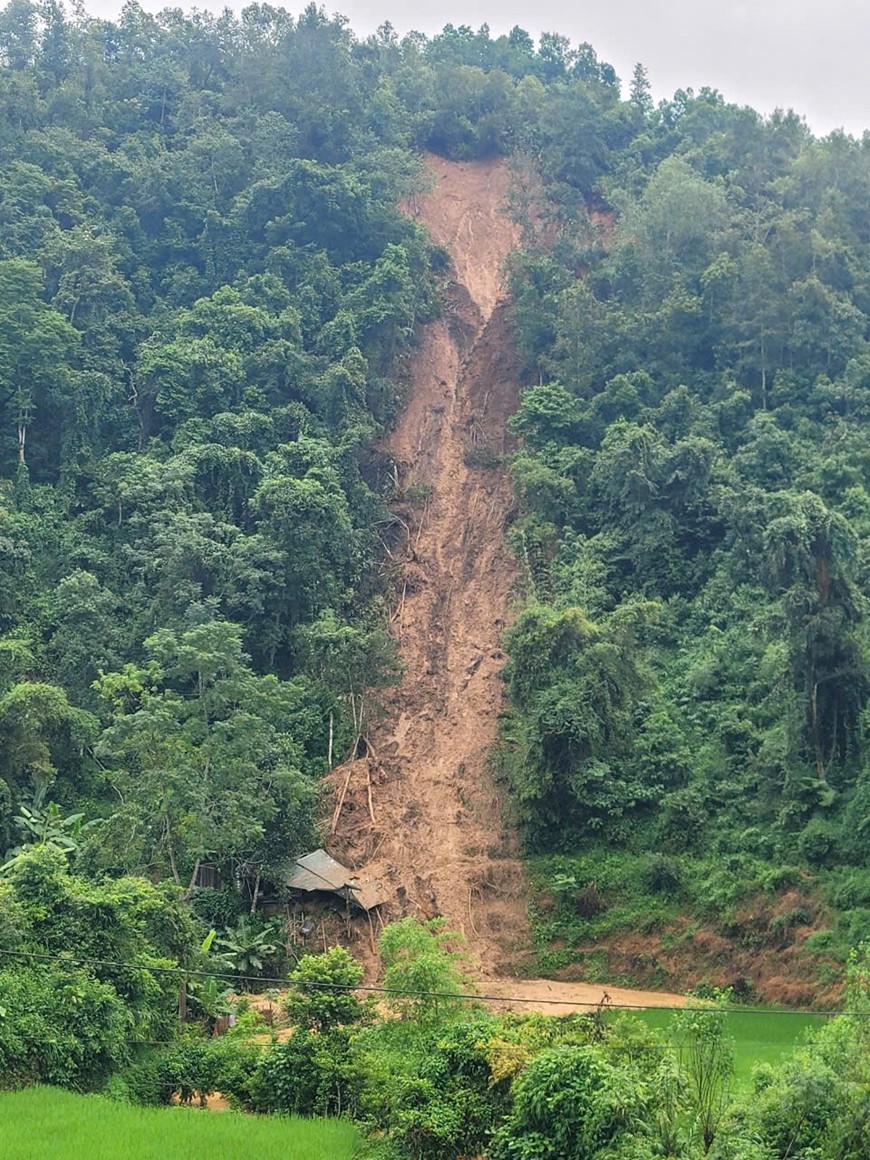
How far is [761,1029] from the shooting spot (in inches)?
758

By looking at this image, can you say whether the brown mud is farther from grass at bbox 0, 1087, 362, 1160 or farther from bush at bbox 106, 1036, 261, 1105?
grass at bbox 0, 1087, 362, 1160

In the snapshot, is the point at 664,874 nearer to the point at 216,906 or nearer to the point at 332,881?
the point at 332,881

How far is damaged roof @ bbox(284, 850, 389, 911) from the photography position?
2381 cm

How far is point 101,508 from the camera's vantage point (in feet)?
104

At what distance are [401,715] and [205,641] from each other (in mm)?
6432

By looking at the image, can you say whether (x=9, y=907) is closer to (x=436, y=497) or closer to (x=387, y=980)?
(x=387, y=980)

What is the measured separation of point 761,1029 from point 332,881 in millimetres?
8715

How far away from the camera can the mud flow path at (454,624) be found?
25.0 metres

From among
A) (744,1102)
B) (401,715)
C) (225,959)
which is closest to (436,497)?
(401,715)

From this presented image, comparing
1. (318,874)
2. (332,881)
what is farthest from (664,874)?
(318,874)

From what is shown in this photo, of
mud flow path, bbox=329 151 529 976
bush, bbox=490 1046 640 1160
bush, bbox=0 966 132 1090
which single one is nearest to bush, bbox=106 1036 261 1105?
bush, bbox=0 966 132 1090

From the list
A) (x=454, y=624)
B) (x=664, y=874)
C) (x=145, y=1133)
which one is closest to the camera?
(x=145, y=1133)

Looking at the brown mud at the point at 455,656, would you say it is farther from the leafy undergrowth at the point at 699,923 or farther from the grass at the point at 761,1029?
the grass at the point at 761,1029

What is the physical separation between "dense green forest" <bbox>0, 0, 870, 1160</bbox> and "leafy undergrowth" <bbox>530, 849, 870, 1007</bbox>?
0.30 ft
